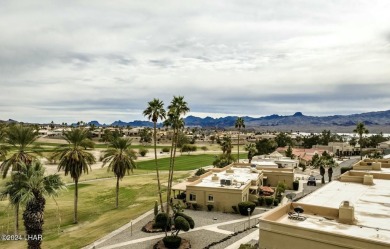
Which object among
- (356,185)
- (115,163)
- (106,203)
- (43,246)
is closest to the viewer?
(43,246)

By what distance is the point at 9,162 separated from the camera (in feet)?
116

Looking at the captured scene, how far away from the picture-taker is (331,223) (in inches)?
955

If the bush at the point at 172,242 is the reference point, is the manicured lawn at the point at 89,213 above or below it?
below

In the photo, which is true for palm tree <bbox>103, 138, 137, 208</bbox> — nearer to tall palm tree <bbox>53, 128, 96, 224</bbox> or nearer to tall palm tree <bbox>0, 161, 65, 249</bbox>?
tall palm tree <bbox>53, 128, 96, 224</bbox>

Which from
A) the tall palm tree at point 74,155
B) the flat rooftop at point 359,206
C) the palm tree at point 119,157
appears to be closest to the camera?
the flat rooftop at point 359,206

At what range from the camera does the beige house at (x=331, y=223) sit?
20.5 m

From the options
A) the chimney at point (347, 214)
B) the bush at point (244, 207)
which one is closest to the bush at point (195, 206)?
the bush at point (244, 207)

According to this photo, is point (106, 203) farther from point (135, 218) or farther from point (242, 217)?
point (242, 217)

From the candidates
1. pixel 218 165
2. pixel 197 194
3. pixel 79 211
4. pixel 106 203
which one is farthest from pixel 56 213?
pixel 218 165

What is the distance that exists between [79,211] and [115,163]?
30.2 feet

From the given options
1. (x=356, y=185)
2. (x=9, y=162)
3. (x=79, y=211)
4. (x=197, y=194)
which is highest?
(x=9, y=162)

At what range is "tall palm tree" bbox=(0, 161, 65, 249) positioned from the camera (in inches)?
968

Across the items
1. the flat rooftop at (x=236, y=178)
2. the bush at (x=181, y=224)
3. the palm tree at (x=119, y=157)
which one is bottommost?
the bush at (x=181, y=224)

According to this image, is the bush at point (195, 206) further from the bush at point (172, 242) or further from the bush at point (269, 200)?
the bush at point (172, 242)
